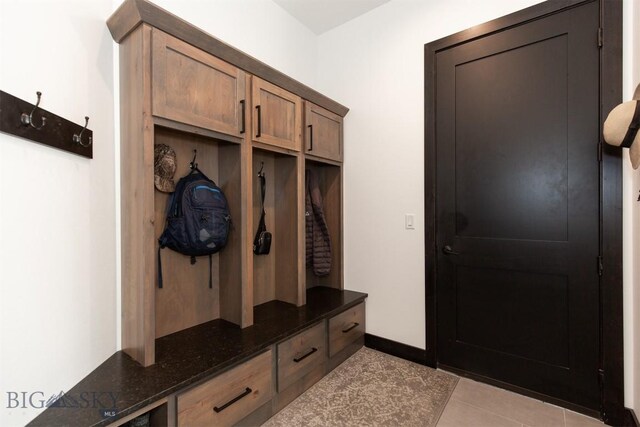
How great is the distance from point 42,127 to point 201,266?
113 centimetres

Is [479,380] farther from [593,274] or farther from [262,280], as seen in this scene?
[262,280]

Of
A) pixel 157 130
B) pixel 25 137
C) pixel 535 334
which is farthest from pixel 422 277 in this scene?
pixel 25 137

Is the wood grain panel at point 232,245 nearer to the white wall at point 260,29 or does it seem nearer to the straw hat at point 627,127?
the white wall at point 260,29

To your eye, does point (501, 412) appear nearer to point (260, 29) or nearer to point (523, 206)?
point (523, 206)

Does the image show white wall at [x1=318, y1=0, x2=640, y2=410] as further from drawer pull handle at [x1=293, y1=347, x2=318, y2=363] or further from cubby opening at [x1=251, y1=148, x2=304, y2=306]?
drawer pull handle at [x1=293, y1=347, x2=318, y2=363]

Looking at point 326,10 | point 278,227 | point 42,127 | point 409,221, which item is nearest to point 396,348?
point 409,221

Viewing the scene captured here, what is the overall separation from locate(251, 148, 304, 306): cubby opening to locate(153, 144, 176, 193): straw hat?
659 millimetres

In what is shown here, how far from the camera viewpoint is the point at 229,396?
1.50 metres

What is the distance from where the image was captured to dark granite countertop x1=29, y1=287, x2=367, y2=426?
1.11 m

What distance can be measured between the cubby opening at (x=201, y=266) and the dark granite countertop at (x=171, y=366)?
0.30 feet

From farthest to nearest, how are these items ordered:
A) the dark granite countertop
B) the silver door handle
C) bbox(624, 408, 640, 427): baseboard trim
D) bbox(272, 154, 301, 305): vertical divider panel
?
bbox(272, 154, 301, 305): vertical divider panel, the silver door handle, bbox(624, 408, 640, 427): baseboard trim, the dark granite countertop

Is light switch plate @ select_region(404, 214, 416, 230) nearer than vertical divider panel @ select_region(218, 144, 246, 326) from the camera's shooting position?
No

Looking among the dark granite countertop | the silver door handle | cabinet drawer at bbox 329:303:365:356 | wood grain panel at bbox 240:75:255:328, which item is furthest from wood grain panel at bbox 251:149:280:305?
the silver door handle

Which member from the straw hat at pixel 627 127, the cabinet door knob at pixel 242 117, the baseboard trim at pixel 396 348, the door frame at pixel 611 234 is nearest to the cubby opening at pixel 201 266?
the cabinet door knob at pixel 242 117
